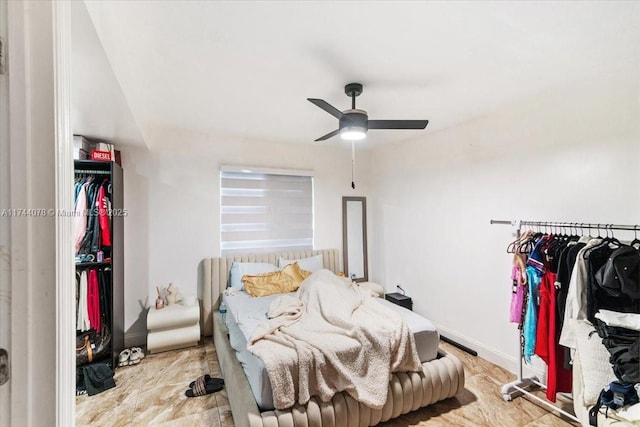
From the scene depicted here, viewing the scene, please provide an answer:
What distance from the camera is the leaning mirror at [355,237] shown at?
4.48 m

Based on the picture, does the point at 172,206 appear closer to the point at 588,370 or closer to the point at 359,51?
the point at 359,51

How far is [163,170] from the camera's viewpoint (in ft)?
11.1

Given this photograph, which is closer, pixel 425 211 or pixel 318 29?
pixel 318 29

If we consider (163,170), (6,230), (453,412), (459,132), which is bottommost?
(453,412)

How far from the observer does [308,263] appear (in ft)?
12.8

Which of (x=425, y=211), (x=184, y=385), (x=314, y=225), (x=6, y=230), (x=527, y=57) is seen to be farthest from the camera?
(x=314, y=225)

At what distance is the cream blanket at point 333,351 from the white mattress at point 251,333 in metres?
0.08

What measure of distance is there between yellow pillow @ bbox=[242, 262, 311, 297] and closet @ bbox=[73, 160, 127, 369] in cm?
131

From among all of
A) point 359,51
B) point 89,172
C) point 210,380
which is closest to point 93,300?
point 89,172

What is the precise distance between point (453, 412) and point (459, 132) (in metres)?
2.74

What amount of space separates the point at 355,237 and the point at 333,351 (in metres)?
2.79

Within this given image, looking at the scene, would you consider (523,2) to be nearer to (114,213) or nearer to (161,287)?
(114,213)

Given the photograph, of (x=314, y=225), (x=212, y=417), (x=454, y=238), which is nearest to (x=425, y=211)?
(x=454, y=238)

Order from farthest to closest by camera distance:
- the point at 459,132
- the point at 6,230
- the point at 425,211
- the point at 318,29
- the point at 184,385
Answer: the point at 425,211 < the point at 459,132 < the point at 184,385 < the point at 318,29 < the point at 6,230
